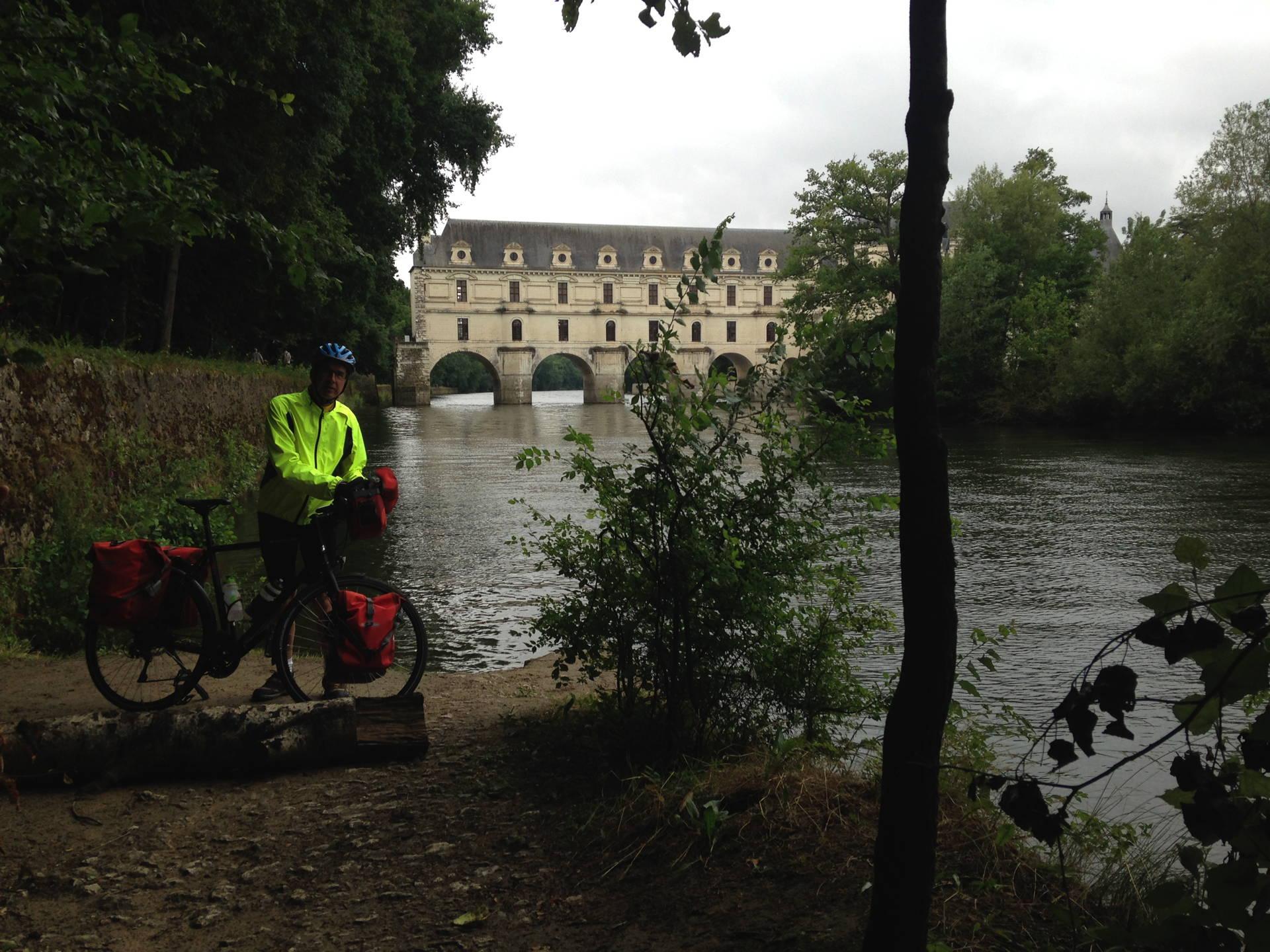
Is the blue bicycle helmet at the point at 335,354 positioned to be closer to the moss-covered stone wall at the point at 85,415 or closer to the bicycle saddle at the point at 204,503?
the bicycle saddle at the point at 204,503

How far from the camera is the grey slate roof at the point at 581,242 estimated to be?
83.3 metres

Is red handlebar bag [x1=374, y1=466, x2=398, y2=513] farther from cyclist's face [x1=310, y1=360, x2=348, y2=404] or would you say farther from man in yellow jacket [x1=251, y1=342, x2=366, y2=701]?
cyclist's face [x1=310, y1=360, x2=348, y2=404]

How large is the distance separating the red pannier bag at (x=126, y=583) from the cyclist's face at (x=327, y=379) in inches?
42.0

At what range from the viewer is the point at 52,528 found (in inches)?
321

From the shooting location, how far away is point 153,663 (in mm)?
5492

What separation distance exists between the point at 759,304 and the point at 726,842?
8791 cm

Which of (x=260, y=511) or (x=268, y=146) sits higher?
(x=268, y=146)

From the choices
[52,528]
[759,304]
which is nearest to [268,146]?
[52,528]

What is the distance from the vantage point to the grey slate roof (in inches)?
3280

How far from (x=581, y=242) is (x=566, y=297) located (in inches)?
212

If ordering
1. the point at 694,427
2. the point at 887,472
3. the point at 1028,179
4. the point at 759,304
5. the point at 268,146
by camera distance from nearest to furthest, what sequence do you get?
the point at 694,427 → the point at 268,146 → the point at 887,472 → the point at 1028,179 → the point at 759,304

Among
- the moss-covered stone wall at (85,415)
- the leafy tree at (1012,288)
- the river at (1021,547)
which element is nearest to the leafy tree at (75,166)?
the moss-covered stone wall at (85,415)

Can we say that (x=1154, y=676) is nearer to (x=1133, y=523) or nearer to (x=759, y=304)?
(x=1133, y=523)

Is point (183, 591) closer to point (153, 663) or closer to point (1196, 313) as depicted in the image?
point (153, 663)
